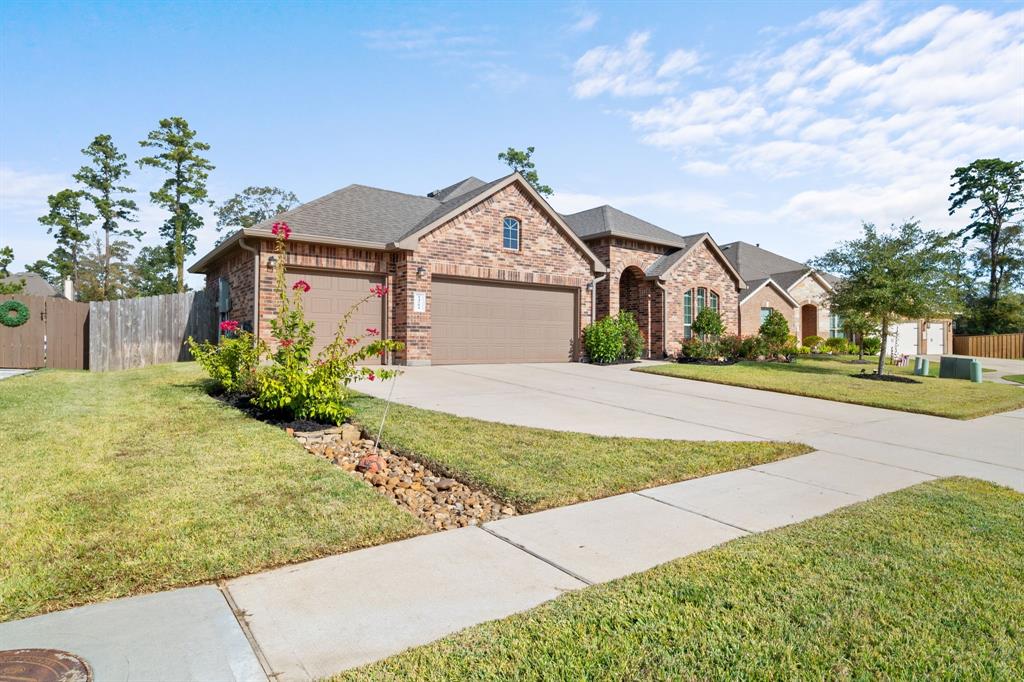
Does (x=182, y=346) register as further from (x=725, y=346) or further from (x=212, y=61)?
(x=725, y=346)

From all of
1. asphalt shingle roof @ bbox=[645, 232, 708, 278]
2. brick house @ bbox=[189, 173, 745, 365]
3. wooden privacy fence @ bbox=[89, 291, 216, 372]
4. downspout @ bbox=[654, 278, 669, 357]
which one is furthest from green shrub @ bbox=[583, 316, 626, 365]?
wooden privacy fence @ bbox=[89, 291, 216, 372]

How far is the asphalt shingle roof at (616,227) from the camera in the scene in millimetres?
19731

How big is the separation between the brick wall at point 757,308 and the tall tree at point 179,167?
3153 cm

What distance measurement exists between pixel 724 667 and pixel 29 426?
305 inches

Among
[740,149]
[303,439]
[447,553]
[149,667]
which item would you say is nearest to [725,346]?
[740,149]

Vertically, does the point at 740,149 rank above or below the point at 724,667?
above

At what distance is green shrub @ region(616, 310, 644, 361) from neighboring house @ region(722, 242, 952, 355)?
293 inches

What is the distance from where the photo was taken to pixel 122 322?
14.6 meters

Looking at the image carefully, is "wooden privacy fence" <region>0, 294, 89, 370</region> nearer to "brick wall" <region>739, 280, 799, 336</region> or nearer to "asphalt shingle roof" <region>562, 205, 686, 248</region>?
"asphalt shingle roof" <region>562, 205, 686, 248</region>

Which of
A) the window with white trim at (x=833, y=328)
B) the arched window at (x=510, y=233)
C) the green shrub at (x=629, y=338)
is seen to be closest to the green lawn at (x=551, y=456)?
the arched window at (x=510, y=233)

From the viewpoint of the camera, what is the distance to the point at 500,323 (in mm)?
16109

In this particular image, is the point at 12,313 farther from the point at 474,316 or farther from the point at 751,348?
the point at 751,348

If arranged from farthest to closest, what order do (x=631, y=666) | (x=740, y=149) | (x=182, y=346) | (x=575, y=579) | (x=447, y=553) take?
(x=182, y=346) → (x=740, y=149) → (x=447, y=553) → (x=575, y=579) → (x=631, y=666)

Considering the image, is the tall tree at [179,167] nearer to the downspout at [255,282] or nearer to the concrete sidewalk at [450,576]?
the downspout at [255,282]
